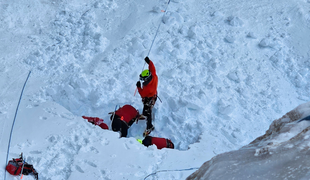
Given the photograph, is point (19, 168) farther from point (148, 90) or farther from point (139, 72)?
point (139, 72)

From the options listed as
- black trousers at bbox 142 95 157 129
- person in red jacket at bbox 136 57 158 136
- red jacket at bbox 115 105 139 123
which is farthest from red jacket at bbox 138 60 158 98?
red jacket at bbox 115 105 139 123

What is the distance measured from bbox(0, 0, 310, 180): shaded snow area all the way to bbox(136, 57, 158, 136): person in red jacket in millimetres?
254

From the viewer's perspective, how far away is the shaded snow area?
5.04m

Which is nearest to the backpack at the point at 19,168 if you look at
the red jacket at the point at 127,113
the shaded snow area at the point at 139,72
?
the shaded snow area at the point at 139,72

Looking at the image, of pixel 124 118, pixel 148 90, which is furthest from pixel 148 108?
pixel 124 118

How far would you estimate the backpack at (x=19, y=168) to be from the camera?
4309 millimetres

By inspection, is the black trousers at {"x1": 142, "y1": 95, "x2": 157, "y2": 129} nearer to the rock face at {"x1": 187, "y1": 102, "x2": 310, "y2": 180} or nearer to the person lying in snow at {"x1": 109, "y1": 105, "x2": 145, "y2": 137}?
the person lying in snow at {"x1": 109, "y1": 105, "x2": 145, "y2": 137}

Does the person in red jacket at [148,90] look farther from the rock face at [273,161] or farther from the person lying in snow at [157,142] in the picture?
the rock face at [273,161]

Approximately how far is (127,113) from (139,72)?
4.29ft

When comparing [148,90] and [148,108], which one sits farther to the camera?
[148,108]

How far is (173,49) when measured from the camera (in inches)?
287

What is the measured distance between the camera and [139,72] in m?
6.83

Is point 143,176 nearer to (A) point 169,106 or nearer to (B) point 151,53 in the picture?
(A) point 169,106

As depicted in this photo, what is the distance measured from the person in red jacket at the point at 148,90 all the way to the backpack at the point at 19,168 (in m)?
2.26
